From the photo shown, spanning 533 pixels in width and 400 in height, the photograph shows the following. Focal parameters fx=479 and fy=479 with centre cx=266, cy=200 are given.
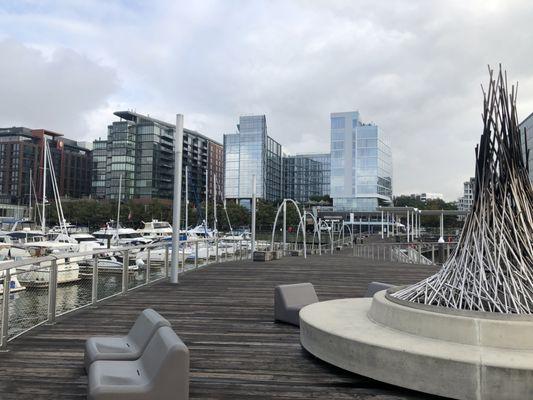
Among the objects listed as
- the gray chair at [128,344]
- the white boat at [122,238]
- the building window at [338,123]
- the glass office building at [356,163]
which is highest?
the building window at [338,123]

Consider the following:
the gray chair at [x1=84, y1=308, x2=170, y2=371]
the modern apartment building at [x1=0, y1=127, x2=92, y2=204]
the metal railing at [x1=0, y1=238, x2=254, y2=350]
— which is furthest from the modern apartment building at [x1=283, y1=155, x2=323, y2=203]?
the gray chair at [x1=84, y1=308, x2=170, y2=371]

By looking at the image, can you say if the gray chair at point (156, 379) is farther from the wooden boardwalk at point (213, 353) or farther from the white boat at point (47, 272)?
the white boat at point (47, 272)

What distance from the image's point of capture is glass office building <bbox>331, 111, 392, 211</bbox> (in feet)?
316

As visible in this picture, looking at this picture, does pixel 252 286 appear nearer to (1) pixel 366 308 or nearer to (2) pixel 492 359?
(1) pixel 366 308

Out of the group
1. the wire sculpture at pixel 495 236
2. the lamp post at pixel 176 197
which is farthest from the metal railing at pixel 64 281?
the wire sculpture at pixel 495 236

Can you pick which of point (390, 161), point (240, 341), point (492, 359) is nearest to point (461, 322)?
point (492, 359)

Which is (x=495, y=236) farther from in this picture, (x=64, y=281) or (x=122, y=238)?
(x=122, y=238)

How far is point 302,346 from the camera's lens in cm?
578

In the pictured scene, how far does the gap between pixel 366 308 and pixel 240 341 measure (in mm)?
1775

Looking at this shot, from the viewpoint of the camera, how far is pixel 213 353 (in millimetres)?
5578

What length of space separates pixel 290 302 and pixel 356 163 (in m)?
92.1

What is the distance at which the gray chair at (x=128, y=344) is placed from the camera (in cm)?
436

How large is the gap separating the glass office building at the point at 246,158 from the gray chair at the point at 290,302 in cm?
10418

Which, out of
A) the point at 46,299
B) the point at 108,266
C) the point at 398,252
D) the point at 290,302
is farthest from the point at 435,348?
the point at 398,252
